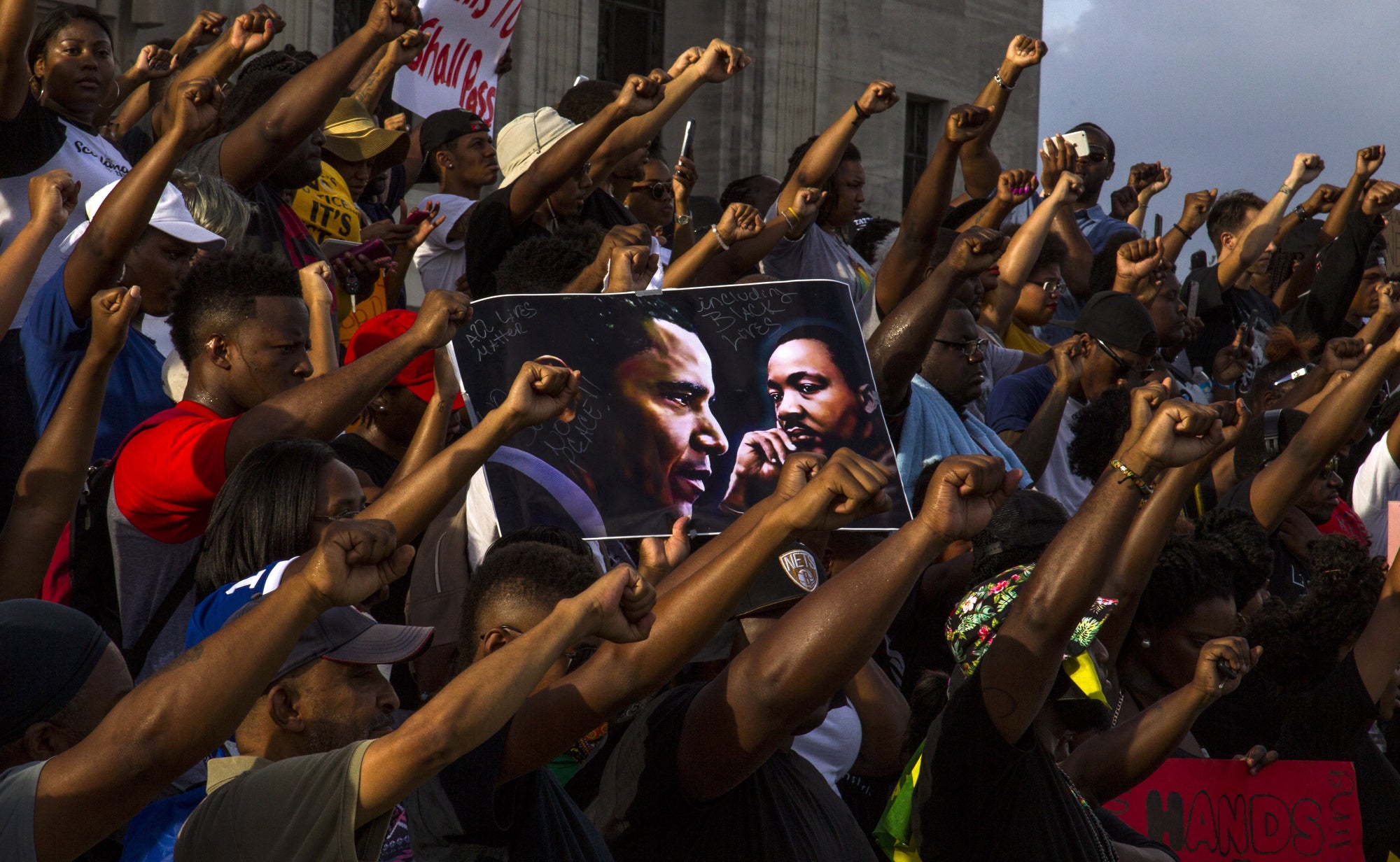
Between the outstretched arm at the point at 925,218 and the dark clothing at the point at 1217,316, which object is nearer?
the outstretched arm at the point at 925,218

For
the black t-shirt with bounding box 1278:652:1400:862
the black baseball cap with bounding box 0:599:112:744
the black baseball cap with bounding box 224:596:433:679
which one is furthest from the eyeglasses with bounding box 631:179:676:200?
the black baseball cap with bounding box 0:599:112:744

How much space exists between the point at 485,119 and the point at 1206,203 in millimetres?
4398

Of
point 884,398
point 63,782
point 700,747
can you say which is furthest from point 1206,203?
point 63,782

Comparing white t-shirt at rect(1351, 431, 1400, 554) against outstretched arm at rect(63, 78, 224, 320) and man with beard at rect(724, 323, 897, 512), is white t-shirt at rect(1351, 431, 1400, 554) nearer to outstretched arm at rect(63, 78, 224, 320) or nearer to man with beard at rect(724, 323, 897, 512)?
man with beard at rect(724, 323, 897, 512)

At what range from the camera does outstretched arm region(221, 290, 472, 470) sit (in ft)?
12.6

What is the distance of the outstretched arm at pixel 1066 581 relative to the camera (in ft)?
10.8

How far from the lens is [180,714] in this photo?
2.43 meters

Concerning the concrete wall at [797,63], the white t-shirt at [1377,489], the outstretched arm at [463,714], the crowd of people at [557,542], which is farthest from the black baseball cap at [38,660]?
the concrete wall at [797,63]

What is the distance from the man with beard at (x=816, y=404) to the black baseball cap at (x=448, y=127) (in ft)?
9.42

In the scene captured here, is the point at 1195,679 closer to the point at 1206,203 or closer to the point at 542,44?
the point at 1206,203

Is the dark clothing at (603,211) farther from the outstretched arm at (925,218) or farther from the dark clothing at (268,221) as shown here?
the dark clothing at (268,221)

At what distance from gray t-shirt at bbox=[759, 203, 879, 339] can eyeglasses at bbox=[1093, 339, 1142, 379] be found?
40.1 inches

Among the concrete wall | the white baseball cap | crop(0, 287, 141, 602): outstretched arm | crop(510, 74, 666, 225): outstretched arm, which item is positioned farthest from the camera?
the concrete wall

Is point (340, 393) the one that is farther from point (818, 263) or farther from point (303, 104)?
point (818, 263)
